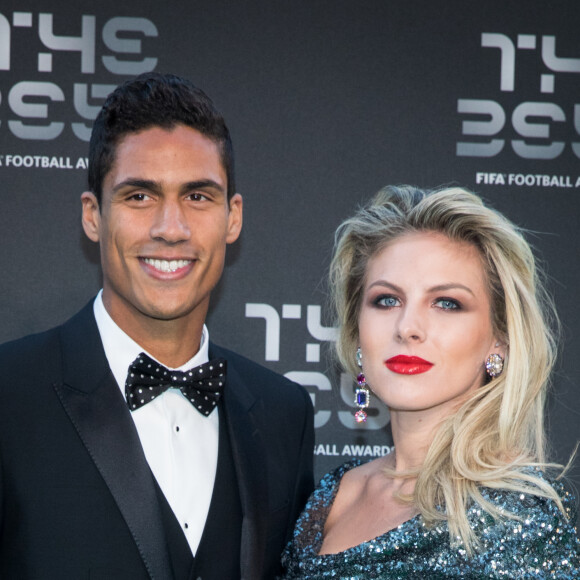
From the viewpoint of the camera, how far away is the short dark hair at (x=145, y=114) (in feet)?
8.88

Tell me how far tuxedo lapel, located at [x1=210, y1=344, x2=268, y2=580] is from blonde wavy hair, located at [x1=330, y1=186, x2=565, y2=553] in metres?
0.44

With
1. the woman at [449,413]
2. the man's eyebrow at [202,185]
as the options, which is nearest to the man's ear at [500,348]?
the woman at [449,413]

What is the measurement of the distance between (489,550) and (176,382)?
978 millimetres

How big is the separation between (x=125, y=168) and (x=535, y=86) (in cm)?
189

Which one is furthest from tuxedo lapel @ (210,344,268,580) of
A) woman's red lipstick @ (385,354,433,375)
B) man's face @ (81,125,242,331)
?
woman's red lipstick @ (385,354,433,375)

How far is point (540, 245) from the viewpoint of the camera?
12.4ft

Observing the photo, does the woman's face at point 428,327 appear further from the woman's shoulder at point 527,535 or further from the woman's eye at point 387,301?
the woman's shoulder at point 527,535

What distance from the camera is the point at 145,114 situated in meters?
2.71

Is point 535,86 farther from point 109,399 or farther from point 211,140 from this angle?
point 109,399

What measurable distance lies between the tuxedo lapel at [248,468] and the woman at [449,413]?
0.15 m

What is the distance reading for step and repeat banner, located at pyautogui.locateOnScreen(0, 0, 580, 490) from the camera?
3.70 meters

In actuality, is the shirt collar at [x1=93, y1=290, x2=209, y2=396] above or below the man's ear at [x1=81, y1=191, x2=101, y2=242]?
below

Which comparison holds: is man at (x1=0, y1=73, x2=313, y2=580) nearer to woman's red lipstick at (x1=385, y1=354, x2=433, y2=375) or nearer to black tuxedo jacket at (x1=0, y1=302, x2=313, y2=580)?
black tuxedo jacket at (x1=0, y1=302, x2=313, y2=580)

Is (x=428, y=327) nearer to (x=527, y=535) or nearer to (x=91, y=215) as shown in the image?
(x=527, y=535)
